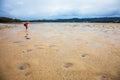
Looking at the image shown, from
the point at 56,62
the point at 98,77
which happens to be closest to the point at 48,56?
the point at 56,62

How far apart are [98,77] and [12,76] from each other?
3021 millimetres

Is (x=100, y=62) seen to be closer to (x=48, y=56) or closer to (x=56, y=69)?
(x=56, y=69)

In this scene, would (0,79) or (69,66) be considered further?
(69,66)

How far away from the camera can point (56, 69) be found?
17.3ft

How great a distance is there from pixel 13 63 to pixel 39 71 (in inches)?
59.1

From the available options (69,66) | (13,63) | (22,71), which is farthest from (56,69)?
(13,63)

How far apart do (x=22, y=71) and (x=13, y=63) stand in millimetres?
1066

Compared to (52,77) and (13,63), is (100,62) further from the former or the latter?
(13,63)

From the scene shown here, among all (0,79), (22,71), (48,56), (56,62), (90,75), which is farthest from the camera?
(48,56)

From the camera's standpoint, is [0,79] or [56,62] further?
[56,62]

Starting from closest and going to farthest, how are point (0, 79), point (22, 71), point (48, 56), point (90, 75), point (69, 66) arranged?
1. point (0, 79)
2. point (90, 75)
3. point (22, 71)
4. point (69, 66)
5. point (48, 56)

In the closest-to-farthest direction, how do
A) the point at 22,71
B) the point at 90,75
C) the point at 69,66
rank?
the point at 90,75 → the point at 22,71 → the point at 69,66

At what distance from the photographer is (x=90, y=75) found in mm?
4691

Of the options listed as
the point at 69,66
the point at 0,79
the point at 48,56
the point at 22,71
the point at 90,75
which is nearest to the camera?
the point at 0,79
